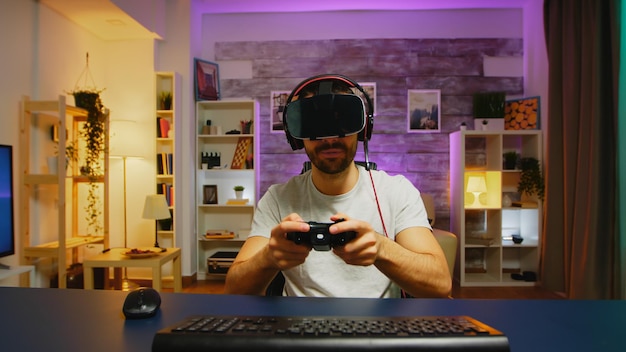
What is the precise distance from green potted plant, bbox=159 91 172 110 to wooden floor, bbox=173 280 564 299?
186cm

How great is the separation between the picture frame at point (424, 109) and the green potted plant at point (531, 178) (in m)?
0.95

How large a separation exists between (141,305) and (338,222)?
1.39ft

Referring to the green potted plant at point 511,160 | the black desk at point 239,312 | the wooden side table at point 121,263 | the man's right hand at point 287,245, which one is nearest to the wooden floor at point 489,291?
the wooden side table at point 121,263

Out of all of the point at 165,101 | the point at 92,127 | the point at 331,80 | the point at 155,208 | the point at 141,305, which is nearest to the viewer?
the point at 141,305

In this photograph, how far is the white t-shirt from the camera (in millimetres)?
1175

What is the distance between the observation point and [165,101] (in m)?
3.95

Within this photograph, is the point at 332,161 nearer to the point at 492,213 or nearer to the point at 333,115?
the point at 333,115

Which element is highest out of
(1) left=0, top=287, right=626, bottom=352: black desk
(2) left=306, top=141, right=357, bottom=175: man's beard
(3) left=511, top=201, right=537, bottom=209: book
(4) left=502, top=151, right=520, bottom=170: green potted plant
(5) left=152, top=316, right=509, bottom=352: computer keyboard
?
(4) left=502, top=151, right=520, bottom=170: green potted plant

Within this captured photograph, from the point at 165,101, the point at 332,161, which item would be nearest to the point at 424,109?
the point at 165,101

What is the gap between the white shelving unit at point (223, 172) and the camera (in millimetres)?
4152

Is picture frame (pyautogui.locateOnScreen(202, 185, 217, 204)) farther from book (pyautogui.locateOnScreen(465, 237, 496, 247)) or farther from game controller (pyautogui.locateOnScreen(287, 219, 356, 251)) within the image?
game controller (pyautogui.locateOnScreen(287, 219, 356, 251))

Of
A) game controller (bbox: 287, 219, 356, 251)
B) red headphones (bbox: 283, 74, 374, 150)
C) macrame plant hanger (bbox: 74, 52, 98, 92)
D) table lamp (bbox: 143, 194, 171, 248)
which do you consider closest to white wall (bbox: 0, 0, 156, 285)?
macrame plant hanger (bbox: 74, 52, 98, 92)

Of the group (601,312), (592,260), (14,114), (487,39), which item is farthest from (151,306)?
(487,39)

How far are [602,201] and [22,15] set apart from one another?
4609 millimetres
